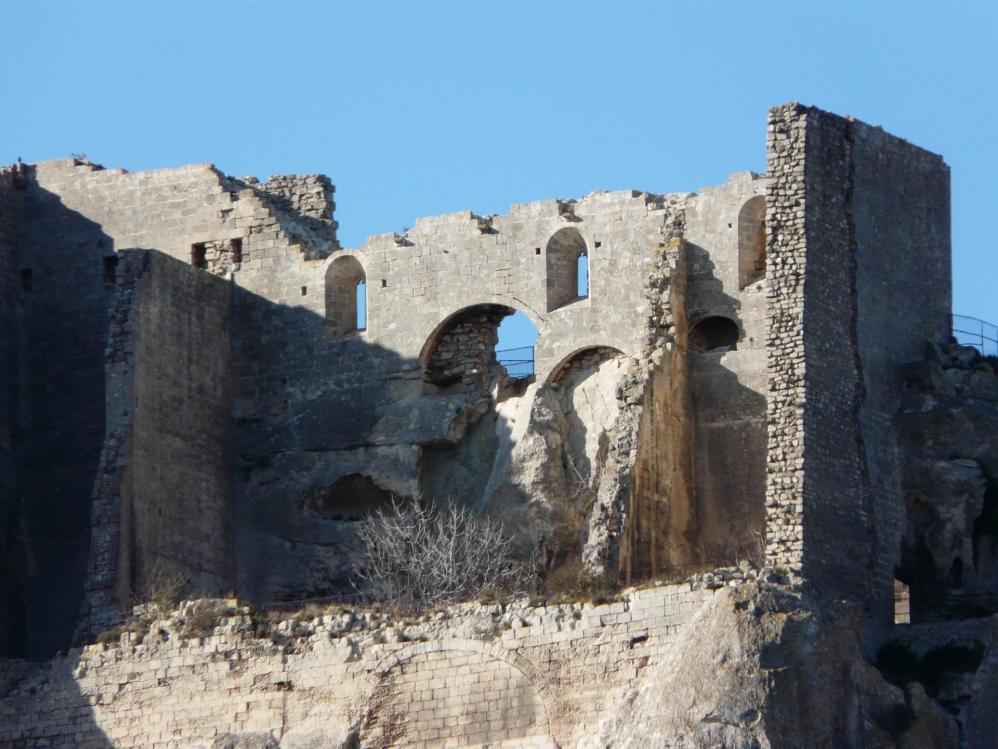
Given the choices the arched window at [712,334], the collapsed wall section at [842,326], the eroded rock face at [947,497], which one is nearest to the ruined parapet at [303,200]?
the arched window at [712,334]

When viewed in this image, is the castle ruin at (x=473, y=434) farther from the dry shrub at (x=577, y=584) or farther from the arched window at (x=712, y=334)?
the dry shrub at (x=577, y=584)

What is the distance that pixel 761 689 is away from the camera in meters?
43.8

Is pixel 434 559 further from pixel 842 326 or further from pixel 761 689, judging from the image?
pixel 761 689

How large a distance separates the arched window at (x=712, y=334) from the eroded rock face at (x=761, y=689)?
6862 mm

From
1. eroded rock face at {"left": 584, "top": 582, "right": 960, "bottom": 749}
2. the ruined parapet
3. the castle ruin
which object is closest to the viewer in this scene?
eroded rock face at {"left": 584, "top": 582, "right": 960, "bottom": 749}

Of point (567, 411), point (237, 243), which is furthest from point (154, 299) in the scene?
point (567, 411)

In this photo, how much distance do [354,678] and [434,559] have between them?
3.53 m

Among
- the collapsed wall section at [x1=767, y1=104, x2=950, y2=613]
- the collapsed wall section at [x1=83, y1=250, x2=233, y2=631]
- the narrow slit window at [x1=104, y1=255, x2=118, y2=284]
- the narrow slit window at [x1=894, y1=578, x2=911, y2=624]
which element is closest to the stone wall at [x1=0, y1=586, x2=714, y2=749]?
the collapsed wall section at [x1=83, y1=250, x2=233, y2=631]

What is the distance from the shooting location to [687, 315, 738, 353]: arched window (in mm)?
50969

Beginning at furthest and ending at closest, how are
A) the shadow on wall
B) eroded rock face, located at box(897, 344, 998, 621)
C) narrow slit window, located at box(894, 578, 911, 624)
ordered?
the shadow on wall < narrow slit window, located at box(894, 578, 911, 624) < eroded rock face, located at box(897, 344, 998, 621)

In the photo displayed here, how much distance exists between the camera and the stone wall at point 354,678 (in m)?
45.1

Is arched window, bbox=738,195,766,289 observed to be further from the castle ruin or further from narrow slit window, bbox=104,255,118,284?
narrow slit window, bbox=104,255,118,284

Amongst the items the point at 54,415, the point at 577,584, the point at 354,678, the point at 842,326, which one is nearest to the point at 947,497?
the point at 842,326

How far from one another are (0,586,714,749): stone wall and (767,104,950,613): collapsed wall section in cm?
335
